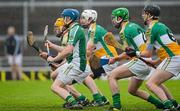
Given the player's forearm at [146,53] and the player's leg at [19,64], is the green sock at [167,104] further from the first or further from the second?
the player's leg at [19,64]

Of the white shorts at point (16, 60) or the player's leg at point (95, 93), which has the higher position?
the player's leg at point (95, 93)

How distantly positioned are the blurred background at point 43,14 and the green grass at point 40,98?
23.6 ft

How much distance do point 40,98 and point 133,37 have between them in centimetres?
537

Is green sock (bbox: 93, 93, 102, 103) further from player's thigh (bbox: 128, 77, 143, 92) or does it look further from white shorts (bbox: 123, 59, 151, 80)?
white shorts (bbox: 123, 59, 151, 80)

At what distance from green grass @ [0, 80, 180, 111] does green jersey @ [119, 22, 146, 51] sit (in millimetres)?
1494

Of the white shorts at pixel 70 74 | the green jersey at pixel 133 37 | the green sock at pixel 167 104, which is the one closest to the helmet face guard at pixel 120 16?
the green jersey at pixel 133 37

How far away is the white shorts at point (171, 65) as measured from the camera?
50.2ft

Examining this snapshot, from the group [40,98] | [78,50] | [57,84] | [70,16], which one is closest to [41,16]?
[40,98]

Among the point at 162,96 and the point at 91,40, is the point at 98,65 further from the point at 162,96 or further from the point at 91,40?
the point at 162,96

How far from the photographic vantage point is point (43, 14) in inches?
1405

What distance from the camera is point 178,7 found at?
35.4 meters

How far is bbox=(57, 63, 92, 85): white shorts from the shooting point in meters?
16.1

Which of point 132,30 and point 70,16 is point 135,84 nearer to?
point 132,30

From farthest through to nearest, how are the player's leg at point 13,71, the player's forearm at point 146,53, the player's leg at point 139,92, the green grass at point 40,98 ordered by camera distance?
the player's leg at point 13,71
the green grass at point 40,98
the player's leg at point 139,92
the player's forearm at point 146,53
